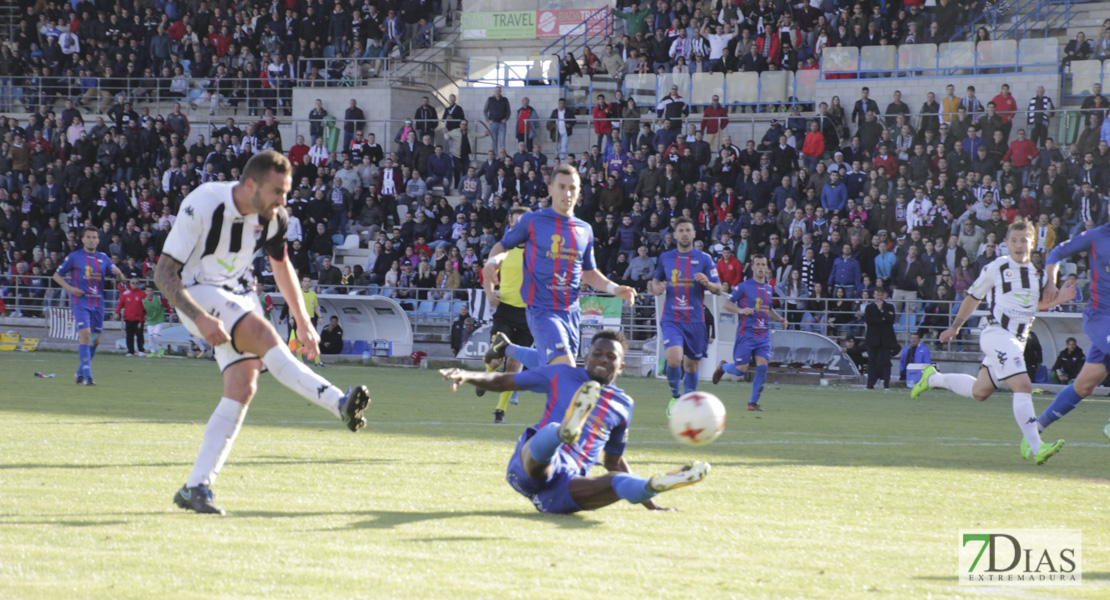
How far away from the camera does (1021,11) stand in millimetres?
27359

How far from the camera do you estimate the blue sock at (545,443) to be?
230 inches

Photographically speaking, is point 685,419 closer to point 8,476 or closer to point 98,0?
point 8,476

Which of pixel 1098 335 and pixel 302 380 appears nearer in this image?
pixel 302 380

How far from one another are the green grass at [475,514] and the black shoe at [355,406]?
0.48 meters

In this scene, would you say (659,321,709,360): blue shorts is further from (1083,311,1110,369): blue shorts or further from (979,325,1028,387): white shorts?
(1083,311,1110,369): blue shorts

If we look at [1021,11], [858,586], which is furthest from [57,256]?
[858,586]

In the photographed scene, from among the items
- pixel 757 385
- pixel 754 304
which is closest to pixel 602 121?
pixel 754 304

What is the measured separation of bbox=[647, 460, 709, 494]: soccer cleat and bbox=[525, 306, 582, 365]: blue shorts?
3.45 m

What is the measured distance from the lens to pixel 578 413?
5.55m

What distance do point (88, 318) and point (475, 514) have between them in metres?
12.1

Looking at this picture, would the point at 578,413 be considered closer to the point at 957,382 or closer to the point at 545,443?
the point at 545,443

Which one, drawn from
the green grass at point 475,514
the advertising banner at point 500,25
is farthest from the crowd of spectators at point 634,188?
the green grass at point 475,514

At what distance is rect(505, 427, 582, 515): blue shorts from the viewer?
20.2ft

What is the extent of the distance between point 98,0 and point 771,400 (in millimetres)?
30291
